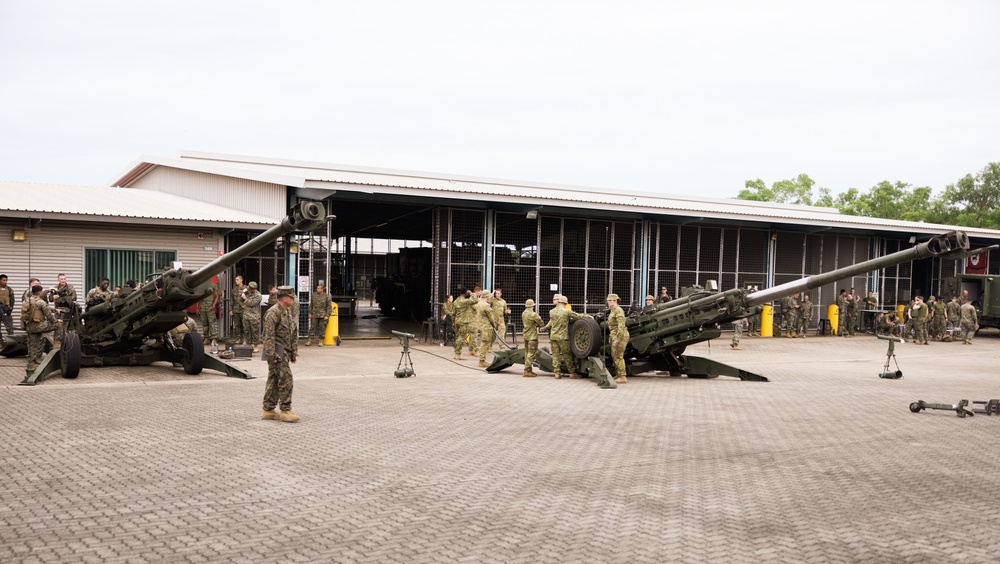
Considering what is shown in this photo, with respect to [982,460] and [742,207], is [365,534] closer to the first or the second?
[982,460]

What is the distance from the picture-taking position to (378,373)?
16.0 m

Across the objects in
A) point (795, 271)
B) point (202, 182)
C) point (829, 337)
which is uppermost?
point (202, 182)

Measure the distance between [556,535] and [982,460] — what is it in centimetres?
536

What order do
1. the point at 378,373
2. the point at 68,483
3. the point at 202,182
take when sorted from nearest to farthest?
the point at 68,483, the point at 378,373, the point at 202,182

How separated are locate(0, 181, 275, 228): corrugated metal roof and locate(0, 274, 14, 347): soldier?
149 cm

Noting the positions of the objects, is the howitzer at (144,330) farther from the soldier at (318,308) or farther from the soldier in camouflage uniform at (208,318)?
the soldier at (318,308)

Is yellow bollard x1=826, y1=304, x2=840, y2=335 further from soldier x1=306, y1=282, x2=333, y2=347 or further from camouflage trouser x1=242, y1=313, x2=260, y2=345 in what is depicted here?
camouflage trouser x1=242, y1=313, x2=260, y2=345

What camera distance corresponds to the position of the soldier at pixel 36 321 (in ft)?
46.7

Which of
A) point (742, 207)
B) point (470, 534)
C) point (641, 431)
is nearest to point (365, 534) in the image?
point (470, 534)

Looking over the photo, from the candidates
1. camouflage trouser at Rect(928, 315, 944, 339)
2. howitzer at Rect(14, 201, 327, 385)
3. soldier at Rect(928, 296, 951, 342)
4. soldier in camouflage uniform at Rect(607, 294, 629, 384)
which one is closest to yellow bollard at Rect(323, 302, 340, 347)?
howitzer at Rect(14, 201, 327, 385)

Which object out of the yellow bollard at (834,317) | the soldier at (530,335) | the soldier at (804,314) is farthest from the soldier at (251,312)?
the yellow bollard at (834,317)

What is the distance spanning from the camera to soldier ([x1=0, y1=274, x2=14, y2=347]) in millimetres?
17328

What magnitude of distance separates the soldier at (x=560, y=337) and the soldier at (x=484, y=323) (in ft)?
7.66

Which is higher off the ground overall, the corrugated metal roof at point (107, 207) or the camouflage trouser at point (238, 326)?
the corrugated metal roof at point (107, 207)
